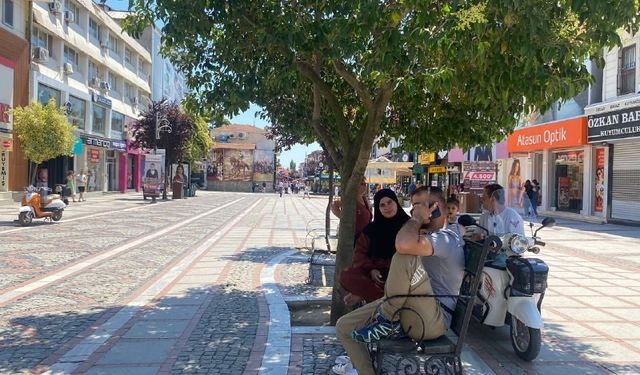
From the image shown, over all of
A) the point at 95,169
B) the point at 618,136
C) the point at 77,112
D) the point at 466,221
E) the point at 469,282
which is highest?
the point at 77,112

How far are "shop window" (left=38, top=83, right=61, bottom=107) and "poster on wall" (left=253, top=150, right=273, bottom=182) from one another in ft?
159

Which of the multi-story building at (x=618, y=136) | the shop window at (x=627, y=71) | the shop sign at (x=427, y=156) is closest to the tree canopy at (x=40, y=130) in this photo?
the shop sign at (x=427, y=156)

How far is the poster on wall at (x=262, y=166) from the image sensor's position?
3076 inches

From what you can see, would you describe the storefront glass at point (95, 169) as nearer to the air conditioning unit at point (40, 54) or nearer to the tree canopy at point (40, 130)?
the air conditioning unit at point (40, 54)

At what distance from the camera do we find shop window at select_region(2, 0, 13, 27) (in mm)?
24391

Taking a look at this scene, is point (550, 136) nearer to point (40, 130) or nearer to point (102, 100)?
point (40, 130)

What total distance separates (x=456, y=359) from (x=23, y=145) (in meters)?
24.6

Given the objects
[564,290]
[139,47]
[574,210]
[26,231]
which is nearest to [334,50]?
[564,290]

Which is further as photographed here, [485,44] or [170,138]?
[170,138]

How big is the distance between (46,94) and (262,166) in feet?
165

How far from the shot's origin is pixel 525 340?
4871 mm

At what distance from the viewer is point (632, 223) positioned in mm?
19109

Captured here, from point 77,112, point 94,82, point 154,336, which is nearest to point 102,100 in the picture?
point 94,82

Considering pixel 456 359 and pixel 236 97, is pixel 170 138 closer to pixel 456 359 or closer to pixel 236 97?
pixel 236 97
